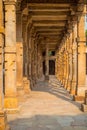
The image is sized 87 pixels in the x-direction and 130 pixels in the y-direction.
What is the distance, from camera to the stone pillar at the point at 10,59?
38.7 ft

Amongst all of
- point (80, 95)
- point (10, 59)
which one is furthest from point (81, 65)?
point (10, 59)

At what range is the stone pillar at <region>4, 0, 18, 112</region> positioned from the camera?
38.7ft

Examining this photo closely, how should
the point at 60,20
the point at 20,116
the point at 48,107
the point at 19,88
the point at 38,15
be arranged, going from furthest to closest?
the point at 60,20
the point at 38,15
the point at 19,88
the point at 48,107
the point at 20,116

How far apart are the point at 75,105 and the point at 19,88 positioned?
3.37 metres

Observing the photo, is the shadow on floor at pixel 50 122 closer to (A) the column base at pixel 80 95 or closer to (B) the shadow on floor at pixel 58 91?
(B) the shadow on floor at pixel 58 91

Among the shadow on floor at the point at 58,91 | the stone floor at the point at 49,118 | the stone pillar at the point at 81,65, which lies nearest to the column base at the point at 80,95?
the stone pillar at the point at 81,65

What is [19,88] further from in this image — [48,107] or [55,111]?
[55,111]

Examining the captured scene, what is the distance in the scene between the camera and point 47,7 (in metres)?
19.1

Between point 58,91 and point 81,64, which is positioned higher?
point 81,64

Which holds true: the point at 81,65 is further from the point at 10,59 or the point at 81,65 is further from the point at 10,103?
the point at 10,103

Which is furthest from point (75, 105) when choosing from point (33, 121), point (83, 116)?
point (33, 121)

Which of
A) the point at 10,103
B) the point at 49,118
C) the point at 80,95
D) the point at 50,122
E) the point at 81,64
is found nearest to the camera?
the point at 50,122

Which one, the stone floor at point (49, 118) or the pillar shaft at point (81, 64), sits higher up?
the pillar shaft at point (81, 64)

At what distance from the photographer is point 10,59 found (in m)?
11.8
